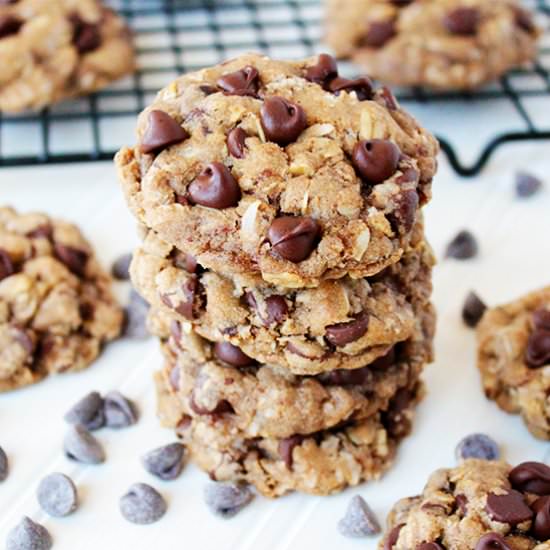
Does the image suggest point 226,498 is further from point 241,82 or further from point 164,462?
point 241,82

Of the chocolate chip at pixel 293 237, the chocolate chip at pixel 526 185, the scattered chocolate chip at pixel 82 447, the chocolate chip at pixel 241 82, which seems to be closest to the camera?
the chocolate chip at pixel 293 237

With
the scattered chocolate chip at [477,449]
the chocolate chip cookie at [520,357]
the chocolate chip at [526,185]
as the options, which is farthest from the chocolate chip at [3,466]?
the chocolate chip at [526,185]

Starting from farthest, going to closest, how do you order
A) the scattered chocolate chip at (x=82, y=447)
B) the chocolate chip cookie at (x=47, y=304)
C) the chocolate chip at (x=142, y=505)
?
the chocolate chip cookie at (x=47, y=304) < the scattered chocolate chip at (x=82, y=447) < the chocolate chip at (x=142, y=505)

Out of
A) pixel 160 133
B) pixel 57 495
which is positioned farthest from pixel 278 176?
pixel 57 495

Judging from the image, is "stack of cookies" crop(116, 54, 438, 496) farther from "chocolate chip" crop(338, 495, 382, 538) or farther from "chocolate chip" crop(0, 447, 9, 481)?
"chocolate chip" crop(0, 447, 9, 481)

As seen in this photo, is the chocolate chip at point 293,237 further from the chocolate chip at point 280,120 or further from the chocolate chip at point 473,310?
the chocolate chip at point 473,310

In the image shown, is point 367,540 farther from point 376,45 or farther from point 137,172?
point 376,45

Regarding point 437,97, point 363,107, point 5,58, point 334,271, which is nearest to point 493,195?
point 437,97
